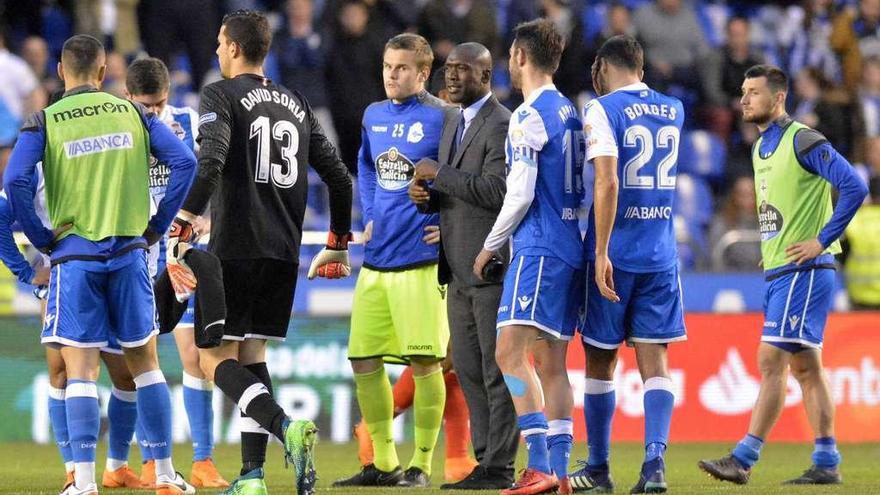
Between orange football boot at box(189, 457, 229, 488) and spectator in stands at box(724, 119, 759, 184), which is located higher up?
spectator in stands at box(724, 119, 759, 184)

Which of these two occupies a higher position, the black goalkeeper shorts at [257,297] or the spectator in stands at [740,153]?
the spectator in stands at [740,153]

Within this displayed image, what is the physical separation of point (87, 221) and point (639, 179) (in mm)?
2921

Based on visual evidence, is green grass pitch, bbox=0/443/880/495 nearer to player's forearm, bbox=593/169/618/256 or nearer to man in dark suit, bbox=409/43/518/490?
man in dark suit, bbox=409/43/518/490

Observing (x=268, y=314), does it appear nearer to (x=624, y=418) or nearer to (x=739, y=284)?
(x=624, y=418)

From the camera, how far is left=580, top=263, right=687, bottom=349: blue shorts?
340 inches

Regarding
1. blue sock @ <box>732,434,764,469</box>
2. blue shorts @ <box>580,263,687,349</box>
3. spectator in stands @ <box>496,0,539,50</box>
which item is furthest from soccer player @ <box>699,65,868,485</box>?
spectator in stands @ <box>496,0,539,50</box>

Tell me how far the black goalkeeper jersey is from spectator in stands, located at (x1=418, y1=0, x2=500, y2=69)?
9.24 metres

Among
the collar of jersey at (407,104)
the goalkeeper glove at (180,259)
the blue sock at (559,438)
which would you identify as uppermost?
the collar of jersey at (407,104)

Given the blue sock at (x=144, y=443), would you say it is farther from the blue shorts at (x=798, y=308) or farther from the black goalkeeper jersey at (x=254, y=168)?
the blue shorts at (x=798, y=308)

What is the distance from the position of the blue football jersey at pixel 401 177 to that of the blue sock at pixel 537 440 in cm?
190

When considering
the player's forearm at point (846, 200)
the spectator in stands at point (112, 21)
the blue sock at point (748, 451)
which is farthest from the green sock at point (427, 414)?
the spectator in stands at point (112, 21)

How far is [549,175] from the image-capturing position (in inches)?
335

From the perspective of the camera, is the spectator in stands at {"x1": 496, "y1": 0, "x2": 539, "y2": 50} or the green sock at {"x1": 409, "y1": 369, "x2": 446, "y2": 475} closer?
the green sock at {"x1": 409, "y1": 369, "x2": 446, "y2": 475}

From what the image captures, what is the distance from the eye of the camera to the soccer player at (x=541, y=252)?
8359 millimetres
